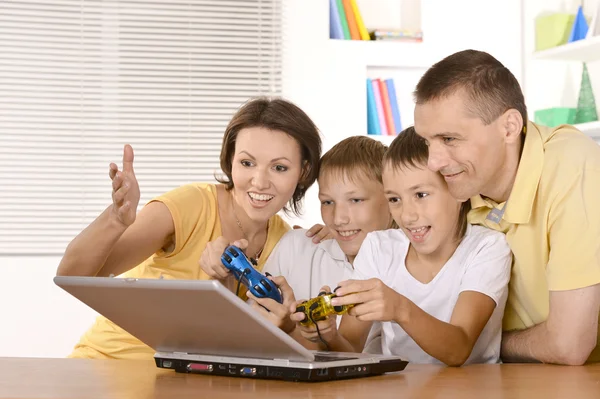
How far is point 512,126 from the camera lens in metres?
1.62

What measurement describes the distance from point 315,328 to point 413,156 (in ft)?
1.63

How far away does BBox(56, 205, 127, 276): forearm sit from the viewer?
1760mm

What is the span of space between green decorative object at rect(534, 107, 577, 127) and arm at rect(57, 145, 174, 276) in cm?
244

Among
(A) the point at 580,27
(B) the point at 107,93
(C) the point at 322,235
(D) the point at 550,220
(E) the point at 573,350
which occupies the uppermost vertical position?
(A) the point at 580,27

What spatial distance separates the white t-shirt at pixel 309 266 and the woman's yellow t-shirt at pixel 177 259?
0.06m

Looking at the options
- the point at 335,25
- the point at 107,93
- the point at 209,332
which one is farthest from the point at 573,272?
the point at 107,93

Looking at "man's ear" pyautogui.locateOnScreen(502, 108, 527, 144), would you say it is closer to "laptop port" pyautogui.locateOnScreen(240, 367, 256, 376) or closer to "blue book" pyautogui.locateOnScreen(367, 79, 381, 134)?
"laptop port" pyautogui.locateOnScreen(240, 367, 256, 376)

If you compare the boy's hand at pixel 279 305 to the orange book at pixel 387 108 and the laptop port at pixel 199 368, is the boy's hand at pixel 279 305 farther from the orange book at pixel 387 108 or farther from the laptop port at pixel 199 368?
the orange book at pixel 387 108

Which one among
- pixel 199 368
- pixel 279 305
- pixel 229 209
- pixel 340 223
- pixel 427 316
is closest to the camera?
pixel 199 368

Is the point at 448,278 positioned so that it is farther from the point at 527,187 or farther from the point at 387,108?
the point at 387,108

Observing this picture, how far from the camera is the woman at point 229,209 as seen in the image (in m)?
1.98

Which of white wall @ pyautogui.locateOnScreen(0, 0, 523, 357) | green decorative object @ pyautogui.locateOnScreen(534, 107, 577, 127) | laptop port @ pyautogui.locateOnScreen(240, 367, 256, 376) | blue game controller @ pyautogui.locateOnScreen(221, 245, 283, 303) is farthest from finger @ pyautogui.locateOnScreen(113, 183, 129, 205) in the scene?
green decorative object @ pyautogui.locateOnScreen(534, 107, 577, 127)

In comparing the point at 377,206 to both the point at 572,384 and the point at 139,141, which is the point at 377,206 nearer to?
the point at 572,384

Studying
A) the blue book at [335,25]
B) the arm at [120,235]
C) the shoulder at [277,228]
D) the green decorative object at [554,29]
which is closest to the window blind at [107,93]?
the blue book at [335,25]
